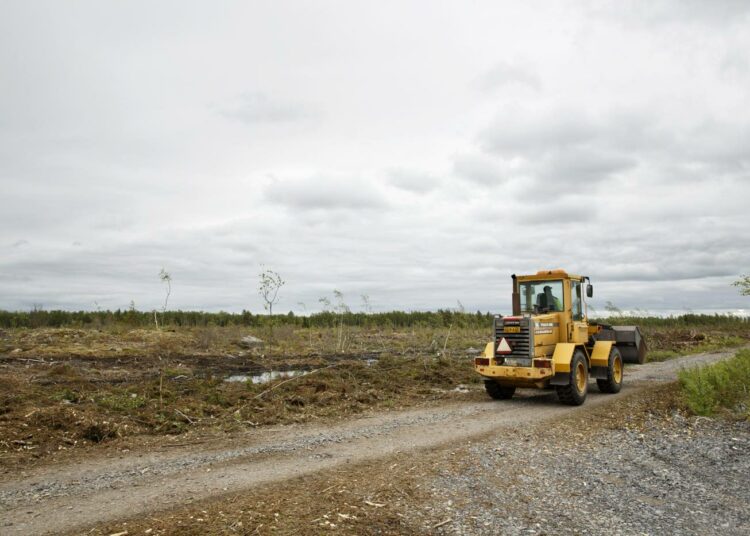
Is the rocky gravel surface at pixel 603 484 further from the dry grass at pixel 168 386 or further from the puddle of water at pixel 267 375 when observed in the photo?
the puddle of water at pixel 267 375

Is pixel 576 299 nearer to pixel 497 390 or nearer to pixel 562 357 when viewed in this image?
pixel 562 357

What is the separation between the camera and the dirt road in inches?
252

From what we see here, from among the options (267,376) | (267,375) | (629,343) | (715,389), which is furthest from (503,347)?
(267,375)

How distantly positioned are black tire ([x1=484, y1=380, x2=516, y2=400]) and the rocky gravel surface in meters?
3.82

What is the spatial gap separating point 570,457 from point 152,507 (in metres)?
6.12

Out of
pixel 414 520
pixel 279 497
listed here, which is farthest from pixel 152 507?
pixel 414 520

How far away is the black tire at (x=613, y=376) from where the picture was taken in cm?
1447

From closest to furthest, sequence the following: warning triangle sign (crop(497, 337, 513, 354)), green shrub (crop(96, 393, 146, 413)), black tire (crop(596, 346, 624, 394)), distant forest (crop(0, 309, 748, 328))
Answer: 1. green shrub (crop(96, 393, 146, 413))
2. warning triangle sign (crop(497, 337, 513, 354))
3. black tire (crop(596, 346, 624, 394))
4. distant forest (crop(0, 309, 748, 328))

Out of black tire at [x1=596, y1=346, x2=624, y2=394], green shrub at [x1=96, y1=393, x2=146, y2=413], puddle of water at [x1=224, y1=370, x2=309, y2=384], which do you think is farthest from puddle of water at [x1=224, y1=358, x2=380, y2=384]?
black tire at [x1=596, y1=346, x2=624, y2=394]

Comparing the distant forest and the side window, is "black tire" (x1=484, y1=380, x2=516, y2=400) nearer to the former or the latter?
the side window

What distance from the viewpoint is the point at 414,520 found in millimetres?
6117

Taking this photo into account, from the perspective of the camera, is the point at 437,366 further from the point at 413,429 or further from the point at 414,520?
the point at 414,520

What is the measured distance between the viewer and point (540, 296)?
46.2ft

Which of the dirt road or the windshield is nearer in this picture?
the dirt road
